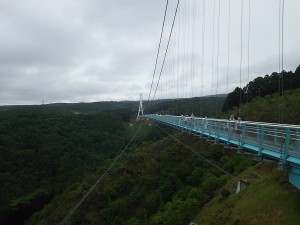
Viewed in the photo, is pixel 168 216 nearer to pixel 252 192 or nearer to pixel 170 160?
pixel 252 192

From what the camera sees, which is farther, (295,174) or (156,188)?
(156,188)

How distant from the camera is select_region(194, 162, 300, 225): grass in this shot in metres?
15.8

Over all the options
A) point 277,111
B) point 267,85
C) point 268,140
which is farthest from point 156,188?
point 268,140

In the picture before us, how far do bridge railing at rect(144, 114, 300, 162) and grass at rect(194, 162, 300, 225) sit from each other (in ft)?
13.0

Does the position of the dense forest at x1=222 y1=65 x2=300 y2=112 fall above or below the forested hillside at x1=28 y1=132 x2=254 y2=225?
above

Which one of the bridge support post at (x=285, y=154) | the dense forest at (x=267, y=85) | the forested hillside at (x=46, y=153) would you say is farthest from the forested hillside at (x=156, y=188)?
the bridge support post at (x=285, y=154)

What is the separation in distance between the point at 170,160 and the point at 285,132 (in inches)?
1763

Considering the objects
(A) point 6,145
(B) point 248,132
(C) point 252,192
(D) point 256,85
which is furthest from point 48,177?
(B) point 248,132

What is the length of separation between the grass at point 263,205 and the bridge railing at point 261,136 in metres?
3.95

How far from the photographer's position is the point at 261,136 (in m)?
11.1

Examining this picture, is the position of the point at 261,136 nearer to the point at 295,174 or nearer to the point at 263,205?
the point at 295,174

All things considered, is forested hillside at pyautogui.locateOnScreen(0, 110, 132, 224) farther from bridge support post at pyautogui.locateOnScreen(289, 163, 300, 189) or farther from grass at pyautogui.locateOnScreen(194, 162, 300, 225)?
bridge support post at pyautogui.locateOnScreen(289, 163, 300, 189)

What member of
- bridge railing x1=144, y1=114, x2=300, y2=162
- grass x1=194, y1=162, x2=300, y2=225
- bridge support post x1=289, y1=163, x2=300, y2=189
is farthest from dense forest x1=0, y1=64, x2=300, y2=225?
bridge support post x1=289, y1=163, x2=300, y2=189

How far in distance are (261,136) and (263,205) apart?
929 centimetres
